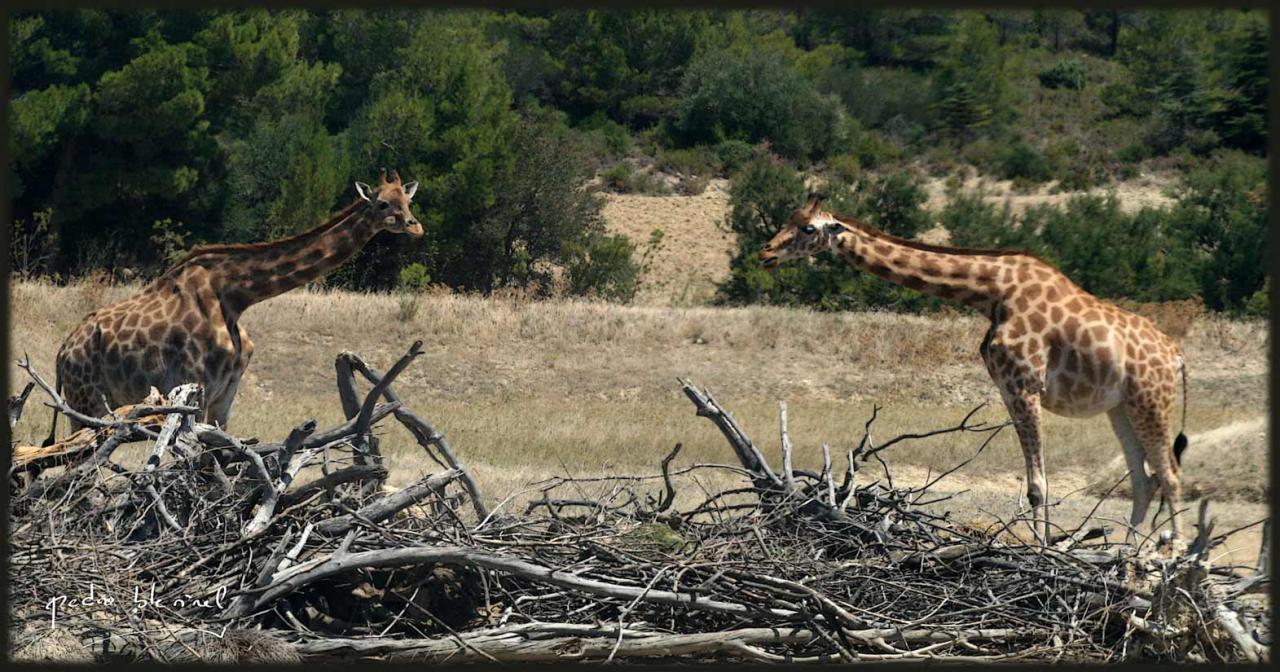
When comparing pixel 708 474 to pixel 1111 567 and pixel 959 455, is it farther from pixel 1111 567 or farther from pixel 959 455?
pixel 1111 567

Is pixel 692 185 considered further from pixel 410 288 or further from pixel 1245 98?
pixel 410 288

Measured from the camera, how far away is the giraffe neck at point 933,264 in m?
11.4

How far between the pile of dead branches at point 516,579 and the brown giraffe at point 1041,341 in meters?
2.66

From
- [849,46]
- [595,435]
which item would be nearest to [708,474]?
[595,435]

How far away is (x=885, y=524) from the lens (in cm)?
855

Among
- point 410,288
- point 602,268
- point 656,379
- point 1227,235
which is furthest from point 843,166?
point 656,379

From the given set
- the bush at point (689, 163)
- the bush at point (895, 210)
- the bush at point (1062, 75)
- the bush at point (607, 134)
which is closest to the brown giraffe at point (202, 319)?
the bush at point (895, 210)

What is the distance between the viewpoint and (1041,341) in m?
11.1

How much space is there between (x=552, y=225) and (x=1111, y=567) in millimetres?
29598

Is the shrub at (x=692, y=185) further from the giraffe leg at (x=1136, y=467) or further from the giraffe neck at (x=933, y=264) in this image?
the giraffe leg at (x=1136, y=467)

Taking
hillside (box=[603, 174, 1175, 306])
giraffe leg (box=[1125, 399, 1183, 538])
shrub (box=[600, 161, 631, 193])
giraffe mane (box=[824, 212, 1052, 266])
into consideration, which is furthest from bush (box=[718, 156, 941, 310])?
giraffe leg (box=[1125, 399, 1183, 538])

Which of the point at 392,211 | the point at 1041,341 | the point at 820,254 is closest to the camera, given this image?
the point at 1041,341

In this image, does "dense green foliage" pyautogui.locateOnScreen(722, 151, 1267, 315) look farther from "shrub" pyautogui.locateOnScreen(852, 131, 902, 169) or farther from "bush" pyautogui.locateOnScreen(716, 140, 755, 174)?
"shrub" pyautogui.locateOnScreen(852, 131, 902, 169)

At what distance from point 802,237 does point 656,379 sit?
11.2m
